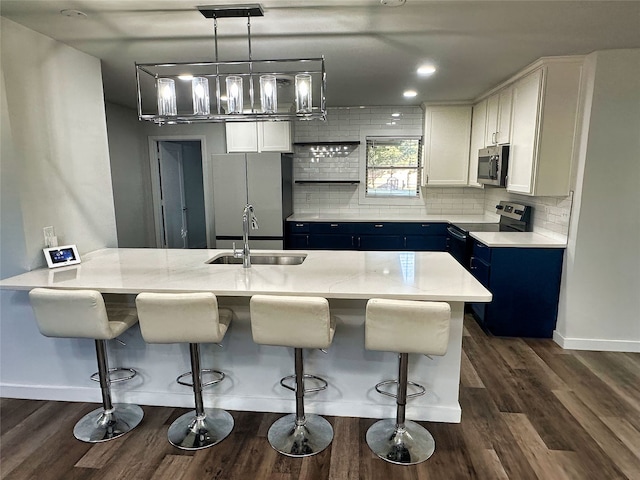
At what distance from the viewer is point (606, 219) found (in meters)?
3.10

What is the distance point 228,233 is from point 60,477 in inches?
124

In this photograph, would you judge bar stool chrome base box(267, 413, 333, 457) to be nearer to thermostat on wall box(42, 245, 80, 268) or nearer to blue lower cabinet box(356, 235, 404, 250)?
thermostat on wall box(42, 245, 80, 268)

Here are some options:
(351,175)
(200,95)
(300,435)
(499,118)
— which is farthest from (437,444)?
(351,175)

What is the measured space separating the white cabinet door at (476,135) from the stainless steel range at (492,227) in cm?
54

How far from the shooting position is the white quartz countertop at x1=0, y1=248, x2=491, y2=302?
202cm

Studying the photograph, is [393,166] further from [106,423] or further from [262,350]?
[106,423]

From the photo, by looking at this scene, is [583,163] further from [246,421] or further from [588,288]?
[246,421]

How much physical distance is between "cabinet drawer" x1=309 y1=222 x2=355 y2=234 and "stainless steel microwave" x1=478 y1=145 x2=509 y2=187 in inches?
64.4

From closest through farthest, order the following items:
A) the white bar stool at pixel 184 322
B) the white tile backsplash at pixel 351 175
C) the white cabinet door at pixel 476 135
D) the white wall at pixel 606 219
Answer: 1. the white bar stool at pixel 184 322
2. the white wall at pixel 606 219
3. the white cabinet door at pixel 476 135
4. the white tile backsplash at pixel 351 175

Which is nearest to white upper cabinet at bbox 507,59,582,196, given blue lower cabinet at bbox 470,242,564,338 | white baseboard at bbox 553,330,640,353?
blue lower cabinet at bbox 470,242,564,338

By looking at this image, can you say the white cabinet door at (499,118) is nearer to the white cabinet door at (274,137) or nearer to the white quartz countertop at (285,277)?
the white quartz countertop at (285,277)

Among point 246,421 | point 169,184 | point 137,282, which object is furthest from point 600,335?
point 169,184

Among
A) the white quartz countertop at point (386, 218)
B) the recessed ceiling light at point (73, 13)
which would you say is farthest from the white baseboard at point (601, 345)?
the recessed ceiling light at point (73, 13)

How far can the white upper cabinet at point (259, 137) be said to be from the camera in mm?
4902
